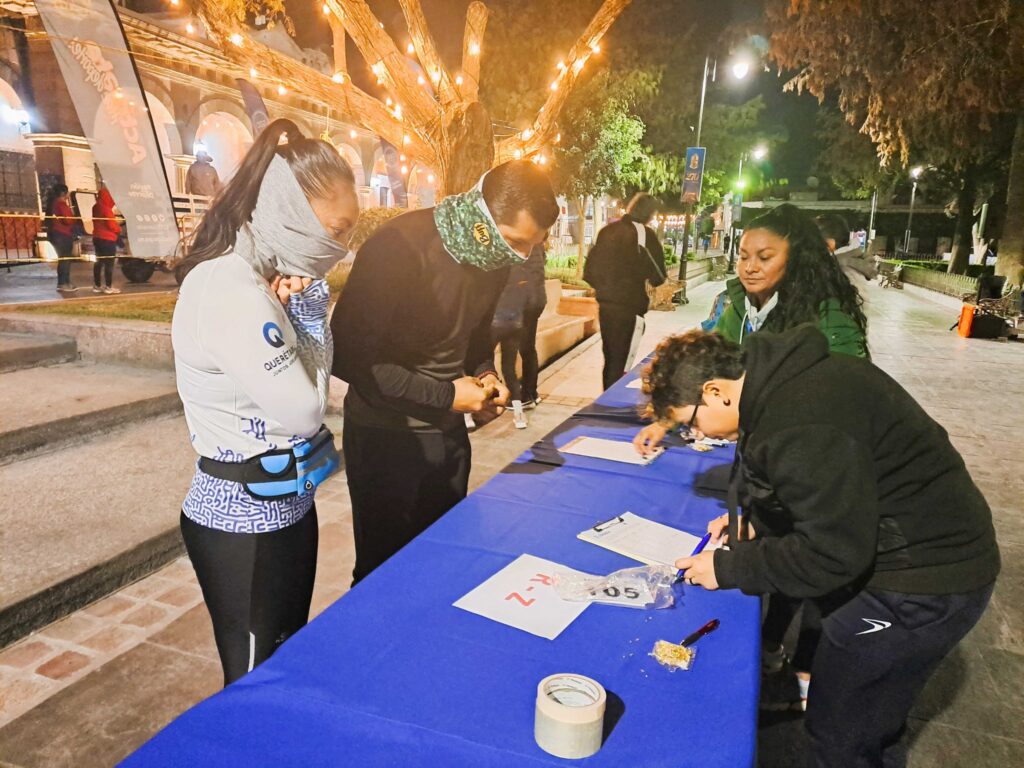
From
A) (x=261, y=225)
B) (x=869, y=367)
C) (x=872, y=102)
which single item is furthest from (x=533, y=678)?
(x=872, y=102)

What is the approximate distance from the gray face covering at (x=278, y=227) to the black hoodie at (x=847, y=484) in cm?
113

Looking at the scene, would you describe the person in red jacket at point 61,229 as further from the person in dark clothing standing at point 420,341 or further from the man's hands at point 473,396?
the man's hands at point 473,396

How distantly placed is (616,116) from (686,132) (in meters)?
5.54

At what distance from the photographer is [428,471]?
2396 mm

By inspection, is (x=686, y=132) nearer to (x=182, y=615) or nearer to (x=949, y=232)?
(x=182, y=615)

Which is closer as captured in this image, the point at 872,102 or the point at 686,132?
the point at 872,102

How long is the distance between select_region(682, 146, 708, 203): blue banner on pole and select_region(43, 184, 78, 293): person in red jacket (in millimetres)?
13134

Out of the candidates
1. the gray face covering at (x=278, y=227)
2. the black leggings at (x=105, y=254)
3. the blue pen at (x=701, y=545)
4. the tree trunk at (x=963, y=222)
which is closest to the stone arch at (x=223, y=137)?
the black leggings at (x=105, y=254)

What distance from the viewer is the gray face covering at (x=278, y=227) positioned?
157 cm

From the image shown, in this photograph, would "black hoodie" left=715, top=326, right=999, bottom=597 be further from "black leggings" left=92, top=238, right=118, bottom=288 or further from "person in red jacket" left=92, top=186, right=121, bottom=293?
"black leggings" left=92, top=238, right=118, bottom=288

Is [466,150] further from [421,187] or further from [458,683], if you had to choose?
[421,187]

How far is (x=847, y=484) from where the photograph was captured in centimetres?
140

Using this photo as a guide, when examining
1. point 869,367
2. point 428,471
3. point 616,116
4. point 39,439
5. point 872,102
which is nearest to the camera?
point 869,367

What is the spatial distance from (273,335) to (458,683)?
0.83 metres
